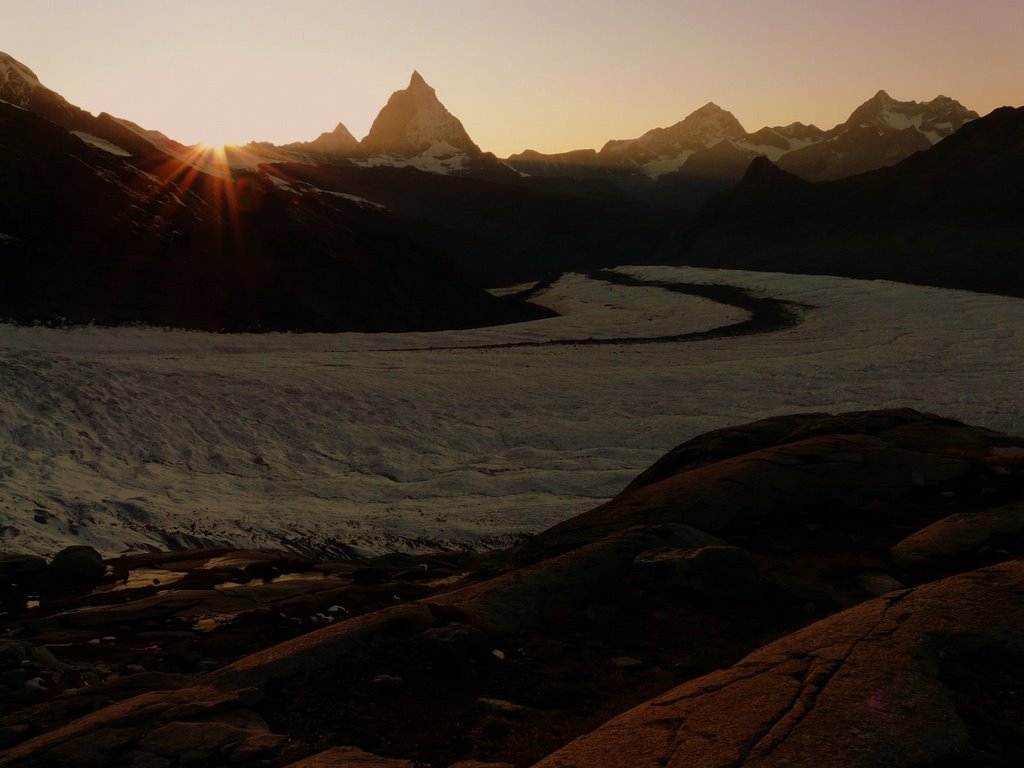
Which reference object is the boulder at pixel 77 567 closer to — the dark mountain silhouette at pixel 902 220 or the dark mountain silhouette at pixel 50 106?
the dark mountain silhouette at pixel 50 106

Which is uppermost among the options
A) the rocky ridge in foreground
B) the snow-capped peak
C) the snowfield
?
the snow-capped peak

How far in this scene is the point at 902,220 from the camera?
98375 millimetres

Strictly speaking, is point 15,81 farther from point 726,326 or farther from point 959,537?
point 959,537

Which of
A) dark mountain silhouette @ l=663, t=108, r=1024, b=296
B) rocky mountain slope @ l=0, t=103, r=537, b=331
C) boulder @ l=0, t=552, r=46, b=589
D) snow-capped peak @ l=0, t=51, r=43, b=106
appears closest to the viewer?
boulder @ l=0, t=552, r=46, b=589

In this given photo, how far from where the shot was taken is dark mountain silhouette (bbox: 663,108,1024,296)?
85.4 meters

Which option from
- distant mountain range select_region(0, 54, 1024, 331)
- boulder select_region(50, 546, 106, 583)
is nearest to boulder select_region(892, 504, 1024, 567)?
boulder select_region(50, 546, 106, 583)

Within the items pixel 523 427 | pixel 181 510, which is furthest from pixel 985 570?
pixel 523 427

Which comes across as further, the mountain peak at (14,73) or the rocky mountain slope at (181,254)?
the mountain peak at (14,73)

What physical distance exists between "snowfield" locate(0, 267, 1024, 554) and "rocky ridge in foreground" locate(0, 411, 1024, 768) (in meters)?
5.54

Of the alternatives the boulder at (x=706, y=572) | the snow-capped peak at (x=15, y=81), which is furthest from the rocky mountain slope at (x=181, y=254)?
the boulder at (x=706, y=572)

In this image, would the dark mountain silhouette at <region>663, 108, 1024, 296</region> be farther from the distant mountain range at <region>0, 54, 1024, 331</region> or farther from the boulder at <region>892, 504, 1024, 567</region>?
the boulder at <region>892, 504, 1024, 567</region>

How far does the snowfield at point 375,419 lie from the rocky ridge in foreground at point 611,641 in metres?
5.54

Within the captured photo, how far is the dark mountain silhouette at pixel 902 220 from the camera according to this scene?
85375 millimetres

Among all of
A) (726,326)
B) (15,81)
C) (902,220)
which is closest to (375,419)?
(726,326)
